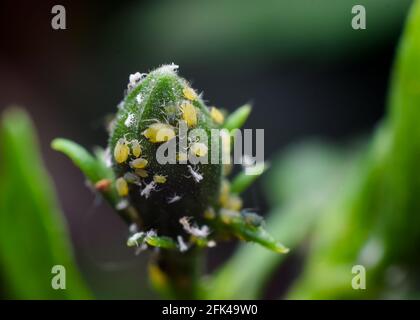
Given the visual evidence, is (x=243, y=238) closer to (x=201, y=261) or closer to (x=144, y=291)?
(x=201, y=261)

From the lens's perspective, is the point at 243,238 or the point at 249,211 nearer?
the point at 243,238

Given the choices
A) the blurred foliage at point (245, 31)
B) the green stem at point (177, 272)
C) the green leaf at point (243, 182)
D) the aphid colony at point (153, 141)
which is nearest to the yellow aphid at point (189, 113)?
the aphid colony at point (153, 141)

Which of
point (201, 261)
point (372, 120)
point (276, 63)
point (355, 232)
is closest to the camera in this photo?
point (201, 261)

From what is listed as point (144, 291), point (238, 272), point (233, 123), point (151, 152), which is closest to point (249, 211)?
point (233, 123)

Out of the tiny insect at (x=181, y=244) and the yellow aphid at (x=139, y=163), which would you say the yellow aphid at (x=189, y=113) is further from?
the tiny insect at (x=181, y=244)

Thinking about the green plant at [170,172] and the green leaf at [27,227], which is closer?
the green plant at [170,172]
